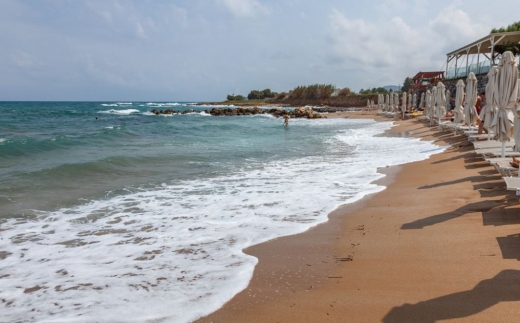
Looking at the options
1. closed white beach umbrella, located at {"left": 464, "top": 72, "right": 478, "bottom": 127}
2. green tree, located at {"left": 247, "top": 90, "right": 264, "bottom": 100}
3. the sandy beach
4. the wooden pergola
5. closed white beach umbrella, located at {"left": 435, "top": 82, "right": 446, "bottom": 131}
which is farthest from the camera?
green tree, located at {"left": 247, "top": 90, "right": 264, "bottom": 100}

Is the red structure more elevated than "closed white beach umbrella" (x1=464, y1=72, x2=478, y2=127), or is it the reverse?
the red structure

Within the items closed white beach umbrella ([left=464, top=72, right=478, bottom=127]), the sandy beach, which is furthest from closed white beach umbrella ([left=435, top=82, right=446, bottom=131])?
the sandy beach

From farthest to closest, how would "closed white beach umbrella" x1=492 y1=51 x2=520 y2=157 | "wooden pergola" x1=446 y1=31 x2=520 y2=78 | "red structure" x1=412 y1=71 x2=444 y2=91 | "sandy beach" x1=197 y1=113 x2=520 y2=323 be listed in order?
"red structure" x1=412 y1=71 x2=444 y2=91, "wooden pergola" x1=446 y1=31 x2=520 y2=78, "closed white beach umbrella" x1=492 y1=51 x2=520 y2=157, "sandy beach" x1=197 y1=113 x2=520 y2=323

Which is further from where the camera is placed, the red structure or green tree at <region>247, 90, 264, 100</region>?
green tree at <region>247, 90, 264, 100</region>

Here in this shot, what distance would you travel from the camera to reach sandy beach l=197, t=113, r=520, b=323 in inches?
126

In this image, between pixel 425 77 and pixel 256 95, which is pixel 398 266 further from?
pixel 256 95

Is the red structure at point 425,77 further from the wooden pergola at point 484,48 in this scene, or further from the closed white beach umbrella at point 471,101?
the closed white beach umbrella at point 471,101

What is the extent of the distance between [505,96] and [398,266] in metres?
6.27

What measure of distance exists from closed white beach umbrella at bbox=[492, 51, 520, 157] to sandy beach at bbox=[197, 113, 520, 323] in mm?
1790

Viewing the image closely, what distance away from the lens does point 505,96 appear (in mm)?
8383

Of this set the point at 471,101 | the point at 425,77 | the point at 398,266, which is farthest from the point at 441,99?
the point at 425,77

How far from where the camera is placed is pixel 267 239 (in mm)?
5168

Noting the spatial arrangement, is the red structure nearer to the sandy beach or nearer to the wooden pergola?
the wooden pergola

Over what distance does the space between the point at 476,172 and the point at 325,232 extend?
4.85 metres
